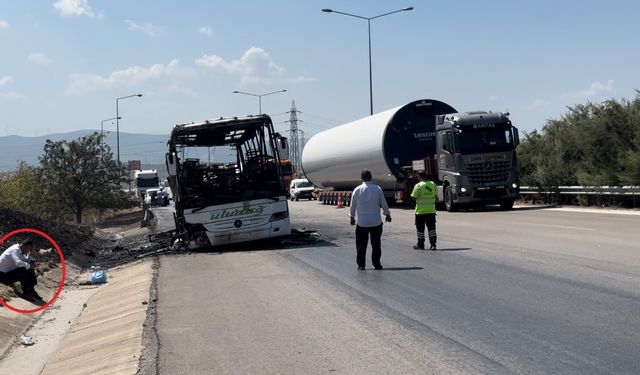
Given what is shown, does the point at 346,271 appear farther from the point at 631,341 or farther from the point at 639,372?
the point at 639,372

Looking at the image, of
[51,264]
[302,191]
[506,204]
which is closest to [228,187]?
[51,264]

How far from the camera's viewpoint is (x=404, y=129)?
102ft

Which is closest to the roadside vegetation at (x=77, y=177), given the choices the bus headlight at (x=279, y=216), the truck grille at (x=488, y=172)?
the truck grille at (x=488, y=172)

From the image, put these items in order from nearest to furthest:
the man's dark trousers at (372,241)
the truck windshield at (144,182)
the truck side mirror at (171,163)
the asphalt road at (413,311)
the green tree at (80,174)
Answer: the asphalt road at (413,311), the man's dark trousers at (372,241), the truck side mirror at (171,163), the green tree at (80,174), the truck windshield at (144,182)

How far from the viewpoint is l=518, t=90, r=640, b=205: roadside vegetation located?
2673 cm

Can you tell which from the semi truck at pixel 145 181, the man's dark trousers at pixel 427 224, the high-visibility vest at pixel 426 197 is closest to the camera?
the high-visibility vest at pixel 426 197

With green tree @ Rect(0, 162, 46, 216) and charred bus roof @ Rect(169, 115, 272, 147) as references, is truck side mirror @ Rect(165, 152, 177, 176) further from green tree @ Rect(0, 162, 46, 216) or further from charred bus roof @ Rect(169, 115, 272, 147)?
green tree @ Rect(0, 162, 46, 216)

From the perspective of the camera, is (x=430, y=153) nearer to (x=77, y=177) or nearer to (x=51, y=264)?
(x=51, y=264)

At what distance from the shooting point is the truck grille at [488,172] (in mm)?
27000

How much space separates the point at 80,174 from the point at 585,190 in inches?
1439

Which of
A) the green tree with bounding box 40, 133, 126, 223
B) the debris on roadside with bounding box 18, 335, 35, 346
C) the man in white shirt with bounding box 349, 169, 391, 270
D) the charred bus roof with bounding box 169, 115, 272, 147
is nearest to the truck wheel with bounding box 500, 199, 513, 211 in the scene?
the charred bus roof with bounding box 169, 115, 272, 147

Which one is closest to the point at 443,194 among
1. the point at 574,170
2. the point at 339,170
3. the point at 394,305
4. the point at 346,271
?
the point at 574,170

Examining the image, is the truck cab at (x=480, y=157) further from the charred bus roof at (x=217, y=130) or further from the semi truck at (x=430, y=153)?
the charred bus roof at (x=217, y=130)

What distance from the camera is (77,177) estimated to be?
51.5m
